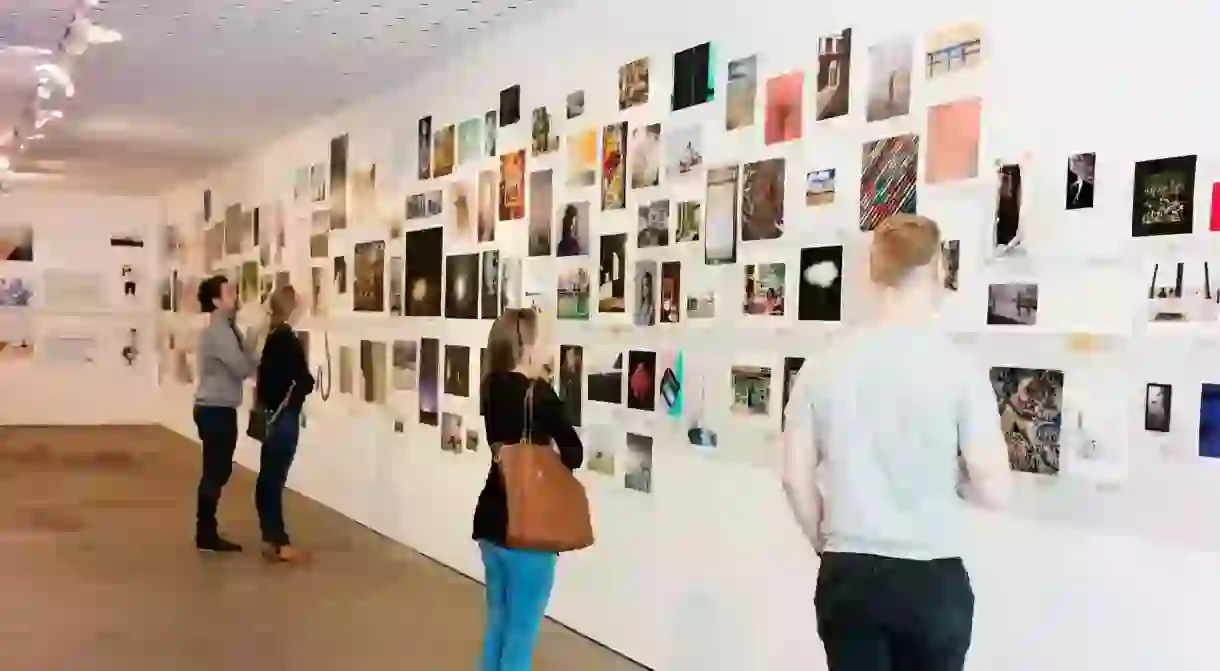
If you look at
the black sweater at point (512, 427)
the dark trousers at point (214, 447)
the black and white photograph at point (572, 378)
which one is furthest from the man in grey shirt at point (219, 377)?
the black sweater at point (512, 427)

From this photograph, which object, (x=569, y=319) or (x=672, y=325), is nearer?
(x=672, y=325)

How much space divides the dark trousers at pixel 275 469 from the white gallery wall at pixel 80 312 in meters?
9.42

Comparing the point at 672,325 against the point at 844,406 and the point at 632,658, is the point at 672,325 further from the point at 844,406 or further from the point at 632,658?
the point at 844,406

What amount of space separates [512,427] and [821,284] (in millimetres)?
1126

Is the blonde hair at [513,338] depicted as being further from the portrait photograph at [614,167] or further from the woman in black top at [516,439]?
the portrait photograph at [614,167]

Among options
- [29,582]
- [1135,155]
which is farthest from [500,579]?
[29,582]

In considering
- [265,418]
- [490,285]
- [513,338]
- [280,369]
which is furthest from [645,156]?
[265,418]

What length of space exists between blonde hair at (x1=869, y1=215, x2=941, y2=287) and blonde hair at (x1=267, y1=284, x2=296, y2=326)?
463 cm

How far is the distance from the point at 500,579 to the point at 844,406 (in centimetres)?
156

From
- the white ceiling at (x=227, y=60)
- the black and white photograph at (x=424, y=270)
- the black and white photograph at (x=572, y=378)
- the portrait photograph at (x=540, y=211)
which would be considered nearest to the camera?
the black and white photograph at (x=572, y=378)

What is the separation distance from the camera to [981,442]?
8.32ft

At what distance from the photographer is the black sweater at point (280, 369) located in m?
6.66

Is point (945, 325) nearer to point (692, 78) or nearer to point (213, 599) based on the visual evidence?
point (692, 78)

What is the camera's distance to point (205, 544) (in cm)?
724
